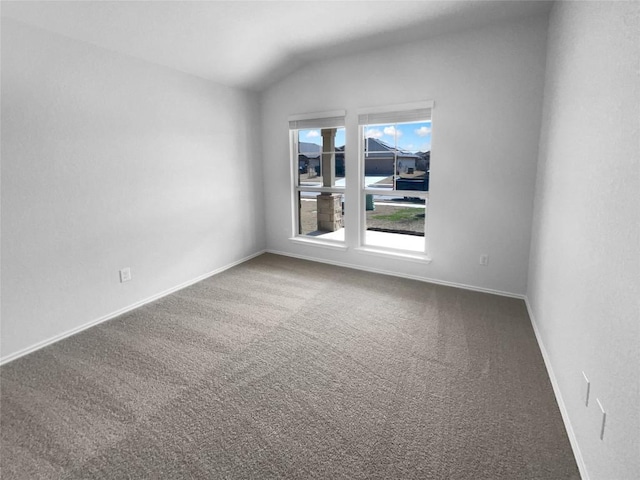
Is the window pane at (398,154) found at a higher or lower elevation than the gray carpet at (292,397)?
higher

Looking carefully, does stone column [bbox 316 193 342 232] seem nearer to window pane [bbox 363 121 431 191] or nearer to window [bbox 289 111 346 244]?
window [bbox 289 111 346 244]

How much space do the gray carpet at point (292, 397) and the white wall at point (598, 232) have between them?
33 cm

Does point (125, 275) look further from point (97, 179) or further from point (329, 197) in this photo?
point (329, 197)

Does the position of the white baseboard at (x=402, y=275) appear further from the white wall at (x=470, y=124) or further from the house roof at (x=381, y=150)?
the house roof at (x=381, y=150)

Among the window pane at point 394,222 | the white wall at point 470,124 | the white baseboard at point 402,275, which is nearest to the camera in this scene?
the white wall at point 470,124

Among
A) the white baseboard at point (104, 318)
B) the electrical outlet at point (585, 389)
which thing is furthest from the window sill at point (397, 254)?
the electrical outlet at point (585, 389)

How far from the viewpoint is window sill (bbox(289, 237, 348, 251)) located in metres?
4.42

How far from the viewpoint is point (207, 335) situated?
272 cm

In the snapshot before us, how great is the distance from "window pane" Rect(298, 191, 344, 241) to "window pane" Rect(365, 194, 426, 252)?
1.69 ft

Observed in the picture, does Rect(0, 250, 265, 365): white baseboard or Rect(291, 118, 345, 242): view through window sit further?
Rect(291, 118, 345, 242): view through window

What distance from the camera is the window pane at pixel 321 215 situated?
4754 mm

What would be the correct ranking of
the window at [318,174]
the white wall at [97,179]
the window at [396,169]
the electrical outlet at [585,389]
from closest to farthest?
the electrical outlet at [585,389]
the white wall at [97,179]
the window at [396,169]
the window at [318,174]

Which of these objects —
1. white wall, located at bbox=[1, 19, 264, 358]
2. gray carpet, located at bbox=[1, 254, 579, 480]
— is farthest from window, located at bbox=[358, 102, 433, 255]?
white wall, located at bbox=[1, 19, 264, 358]

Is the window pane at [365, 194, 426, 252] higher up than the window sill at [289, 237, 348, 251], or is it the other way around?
the window pane at [365, 194, 426, 252]
